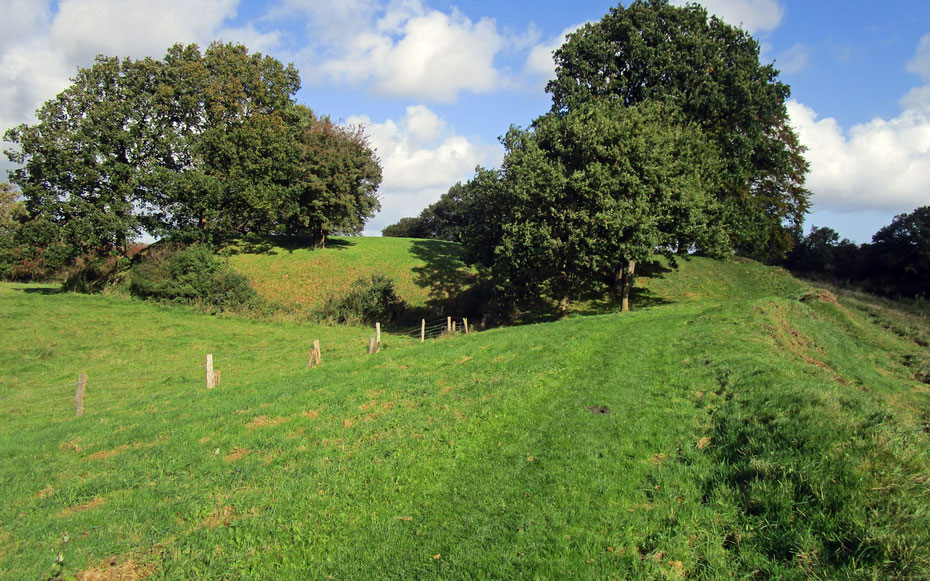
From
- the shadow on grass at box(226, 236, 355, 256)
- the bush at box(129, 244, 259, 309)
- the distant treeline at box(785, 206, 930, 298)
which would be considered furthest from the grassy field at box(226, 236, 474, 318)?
the distant treeline at box(785, 206, 930, 298)

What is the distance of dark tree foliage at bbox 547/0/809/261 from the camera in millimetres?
35406

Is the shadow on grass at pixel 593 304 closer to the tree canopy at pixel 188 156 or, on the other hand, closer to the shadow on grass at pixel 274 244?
the tree canopy at pixel 188 156

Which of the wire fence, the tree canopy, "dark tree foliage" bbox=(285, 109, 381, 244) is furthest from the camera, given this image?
"dark tree foliage" bbox=(285, 109, 381, 244)

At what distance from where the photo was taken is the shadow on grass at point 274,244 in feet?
181

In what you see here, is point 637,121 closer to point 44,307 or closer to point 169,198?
point 169,198

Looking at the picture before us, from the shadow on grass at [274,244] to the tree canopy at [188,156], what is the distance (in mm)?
Result: 3437

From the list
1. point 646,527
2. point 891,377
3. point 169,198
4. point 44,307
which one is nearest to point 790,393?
point 646,527

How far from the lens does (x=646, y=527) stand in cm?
666

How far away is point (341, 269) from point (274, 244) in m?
12.1

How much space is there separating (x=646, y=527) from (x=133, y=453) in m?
12.1

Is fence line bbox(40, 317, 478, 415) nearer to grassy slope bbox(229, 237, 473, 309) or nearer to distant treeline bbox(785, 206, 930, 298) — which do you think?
grassy slope bbox(229, 237, 473, 309)

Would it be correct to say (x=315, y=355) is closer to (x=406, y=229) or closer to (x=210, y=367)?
(x=210, y=367)

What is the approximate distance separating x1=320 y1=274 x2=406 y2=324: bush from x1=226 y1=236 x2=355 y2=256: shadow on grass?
18.2 m

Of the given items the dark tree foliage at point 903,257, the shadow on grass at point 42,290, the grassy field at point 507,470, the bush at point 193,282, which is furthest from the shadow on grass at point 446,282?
the dark tree foliage at point 903,257
